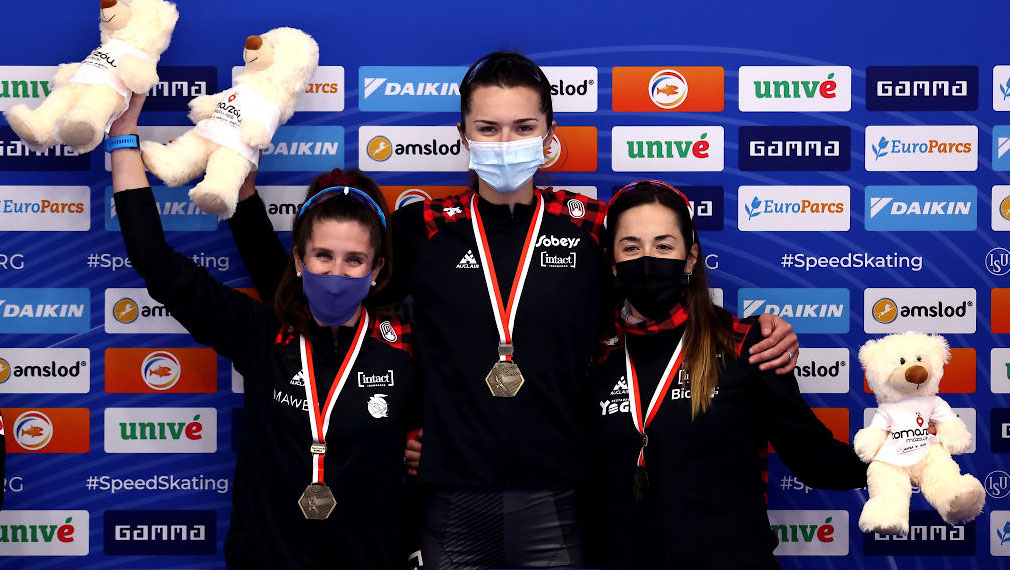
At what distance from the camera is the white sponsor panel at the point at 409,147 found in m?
3.46

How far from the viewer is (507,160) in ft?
9.11

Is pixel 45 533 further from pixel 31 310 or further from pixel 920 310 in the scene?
pixel 920 310

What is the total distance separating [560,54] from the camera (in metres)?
3.43

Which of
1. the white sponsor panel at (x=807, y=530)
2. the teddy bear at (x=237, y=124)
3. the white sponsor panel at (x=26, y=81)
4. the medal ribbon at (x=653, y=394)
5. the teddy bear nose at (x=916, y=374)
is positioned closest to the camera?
the teddy bear nose at (x=916, y=374)

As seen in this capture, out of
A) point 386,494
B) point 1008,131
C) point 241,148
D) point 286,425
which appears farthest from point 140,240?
point 1008,131

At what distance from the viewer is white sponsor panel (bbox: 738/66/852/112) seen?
11.3 ft

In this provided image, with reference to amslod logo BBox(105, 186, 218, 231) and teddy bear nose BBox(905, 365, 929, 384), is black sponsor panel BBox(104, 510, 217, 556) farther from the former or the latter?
teddy bear nose BBox(905, 365, 929, 384)

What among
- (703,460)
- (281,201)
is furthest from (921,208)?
(281,201)

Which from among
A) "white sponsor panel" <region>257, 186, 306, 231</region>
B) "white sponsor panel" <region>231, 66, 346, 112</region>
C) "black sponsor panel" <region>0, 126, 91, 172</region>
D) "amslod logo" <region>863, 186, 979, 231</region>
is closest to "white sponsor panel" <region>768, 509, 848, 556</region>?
"amslod logo" <region>863, 186, 979, 231</region>

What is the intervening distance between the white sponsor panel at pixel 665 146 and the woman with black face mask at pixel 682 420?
0.68m

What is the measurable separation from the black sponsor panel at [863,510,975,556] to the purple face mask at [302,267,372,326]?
238 cm

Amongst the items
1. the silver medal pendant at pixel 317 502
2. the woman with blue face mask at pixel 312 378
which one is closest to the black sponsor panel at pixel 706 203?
the woman with blue face mask at pixel 312 378

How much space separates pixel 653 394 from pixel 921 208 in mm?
1615

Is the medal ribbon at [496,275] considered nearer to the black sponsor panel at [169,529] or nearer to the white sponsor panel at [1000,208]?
the black sponsor panel at [169,529]
